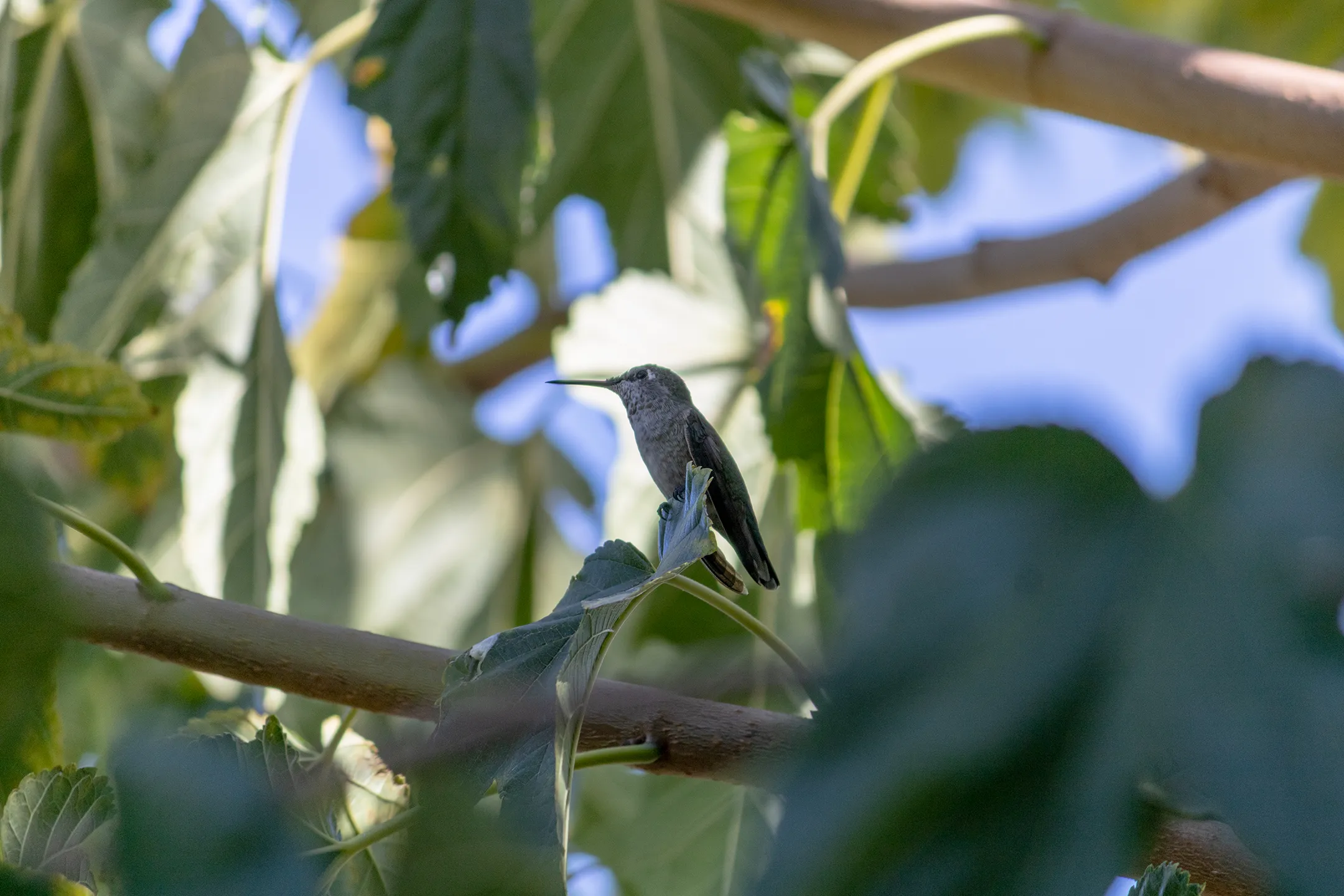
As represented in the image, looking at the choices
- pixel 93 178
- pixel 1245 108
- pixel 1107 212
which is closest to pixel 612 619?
pixel 1245 108

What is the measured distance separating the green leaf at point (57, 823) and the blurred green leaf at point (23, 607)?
0.30 meters

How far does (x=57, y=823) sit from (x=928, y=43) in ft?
4.68

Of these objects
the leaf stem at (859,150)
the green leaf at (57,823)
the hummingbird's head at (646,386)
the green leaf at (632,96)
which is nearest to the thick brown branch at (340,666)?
the green leaf at (57,823)

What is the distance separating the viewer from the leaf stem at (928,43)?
1.70 meters

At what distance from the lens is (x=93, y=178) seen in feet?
8.20

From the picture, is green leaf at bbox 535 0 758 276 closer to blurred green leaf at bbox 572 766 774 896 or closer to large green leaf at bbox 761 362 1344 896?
blurred green leaf at bbox 572 766 774 896

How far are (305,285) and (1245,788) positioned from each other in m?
3.09

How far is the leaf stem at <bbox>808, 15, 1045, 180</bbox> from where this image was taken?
1697 mm

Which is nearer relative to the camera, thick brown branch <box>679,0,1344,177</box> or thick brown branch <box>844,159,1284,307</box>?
thick brown branch <box>679,0,1344,177</box>

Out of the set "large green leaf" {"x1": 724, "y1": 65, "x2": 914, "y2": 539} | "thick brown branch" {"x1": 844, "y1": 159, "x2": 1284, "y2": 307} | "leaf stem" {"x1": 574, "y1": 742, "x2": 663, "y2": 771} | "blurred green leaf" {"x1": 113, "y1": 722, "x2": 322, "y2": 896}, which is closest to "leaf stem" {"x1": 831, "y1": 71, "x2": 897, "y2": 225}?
"large green leaf" {"x1": 724, "y1": 65, "x2": 914, "y2": 539}

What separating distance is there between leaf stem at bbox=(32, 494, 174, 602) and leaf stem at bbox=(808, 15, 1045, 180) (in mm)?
1170

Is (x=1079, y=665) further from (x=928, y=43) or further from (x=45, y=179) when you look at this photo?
(x=45, y=179)

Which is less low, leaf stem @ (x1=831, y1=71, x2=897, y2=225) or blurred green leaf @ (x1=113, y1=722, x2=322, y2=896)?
blurred green leaf @ (x1=113, y1=722, x2=322, y2=896)

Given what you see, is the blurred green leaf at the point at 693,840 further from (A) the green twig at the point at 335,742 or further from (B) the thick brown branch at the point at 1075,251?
(B) the thick brown branch at the point at 1075,251
